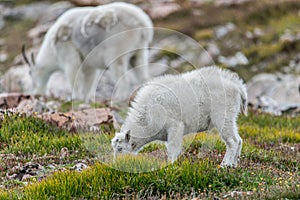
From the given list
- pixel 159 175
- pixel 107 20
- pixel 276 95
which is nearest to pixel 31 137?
pixel 159 175

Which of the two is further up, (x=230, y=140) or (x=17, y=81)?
(x=230, y=140)

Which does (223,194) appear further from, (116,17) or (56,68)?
(56,68)

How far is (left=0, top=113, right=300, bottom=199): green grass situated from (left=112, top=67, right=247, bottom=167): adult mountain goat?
0.89 ft

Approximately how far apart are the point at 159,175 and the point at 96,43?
27.9ft

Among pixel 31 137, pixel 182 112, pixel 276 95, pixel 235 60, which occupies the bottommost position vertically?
pixel 235 60

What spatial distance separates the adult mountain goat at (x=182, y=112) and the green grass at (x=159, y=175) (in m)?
0.27

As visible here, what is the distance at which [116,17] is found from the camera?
1524cm

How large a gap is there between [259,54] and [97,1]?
12.8 metres

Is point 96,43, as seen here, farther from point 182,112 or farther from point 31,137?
point 182,112

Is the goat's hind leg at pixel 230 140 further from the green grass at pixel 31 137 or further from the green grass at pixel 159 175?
the green grass at pixel 31 137

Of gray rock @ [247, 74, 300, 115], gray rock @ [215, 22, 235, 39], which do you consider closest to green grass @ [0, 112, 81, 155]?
gray rock @ [247, 74, 300, 115]

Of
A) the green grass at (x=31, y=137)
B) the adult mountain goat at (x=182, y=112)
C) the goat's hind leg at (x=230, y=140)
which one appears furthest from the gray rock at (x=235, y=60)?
the goat's hind leg at (x=230, y=140)

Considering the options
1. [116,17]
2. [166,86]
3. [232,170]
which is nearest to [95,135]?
[166,86]

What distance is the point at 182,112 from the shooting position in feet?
27.0
